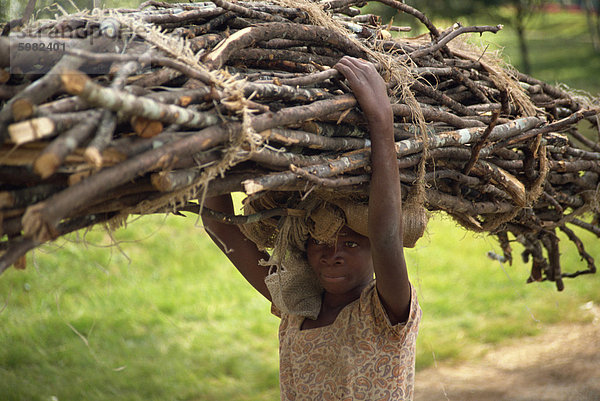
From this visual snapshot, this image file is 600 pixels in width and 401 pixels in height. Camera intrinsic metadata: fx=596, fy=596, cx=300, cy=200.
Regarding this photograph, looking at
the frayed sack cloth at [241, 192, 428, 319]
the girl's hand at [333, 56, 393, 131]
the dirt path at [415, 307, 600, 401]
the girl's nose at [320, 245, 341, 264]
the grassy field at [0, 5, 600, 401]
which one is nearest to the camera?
the girl's hand at [333, 56, 393, 131]

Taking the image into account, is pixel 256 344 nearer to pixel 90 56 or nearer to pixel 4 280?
pixel 4 280

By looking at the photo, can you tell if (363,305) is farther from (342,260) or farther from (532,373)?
(532,373)

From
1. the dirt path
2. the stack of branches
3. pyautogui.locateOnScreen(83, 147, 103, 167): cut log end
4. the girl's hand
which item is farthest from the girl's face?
the dirt path

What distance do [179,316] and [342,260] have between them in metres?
2.75

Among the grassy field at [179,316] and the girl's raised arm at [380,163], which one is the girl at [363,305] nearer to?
the girl's raised arm at [380,163]

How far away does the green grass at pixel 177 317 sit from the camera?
3.48m

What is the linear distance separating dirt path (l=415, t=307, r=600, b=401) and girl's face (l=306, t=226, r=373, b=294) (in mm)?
1555

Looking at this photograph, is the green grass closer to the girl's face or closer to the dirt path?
the dirt path

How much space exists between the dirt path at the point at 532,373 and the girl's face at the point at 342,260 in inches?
61.2

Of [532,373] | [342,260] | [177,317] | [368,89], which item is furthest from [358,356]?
[177,317]

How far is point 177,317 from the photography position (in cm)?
427

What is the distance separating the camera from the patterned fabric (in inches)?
66.2

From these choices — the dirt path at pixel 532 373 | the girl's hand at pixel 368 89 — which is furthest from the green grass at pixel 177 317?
the girl's hand at pixel 368 89

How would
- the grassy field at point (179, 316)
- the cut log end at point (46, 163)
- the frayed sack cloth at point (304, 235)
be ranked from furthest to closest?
the grassy field at point (179, 316) → the frayed sack cloth at point (304, 235) → the cut log end at point (46, 163)
